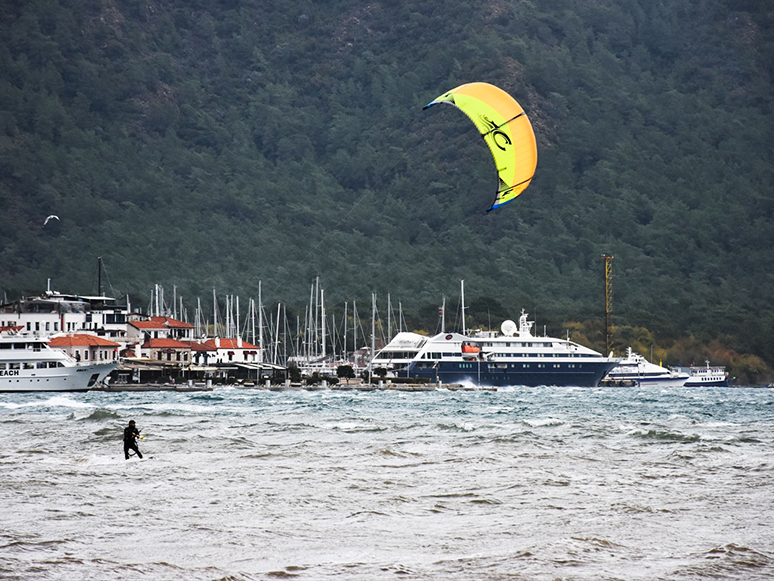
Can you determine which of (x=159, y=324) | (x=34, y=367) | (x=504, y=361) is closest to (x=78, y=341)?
(x=34, y=367)

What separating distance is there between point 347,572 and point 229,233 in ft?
574

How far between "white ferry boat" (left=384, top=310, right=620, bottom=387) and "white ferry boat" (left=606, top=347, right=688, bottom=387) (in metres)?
13.4

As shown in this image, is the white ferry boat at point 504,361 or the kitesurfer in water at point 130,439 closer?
the kitesurfer in water at point 130,439

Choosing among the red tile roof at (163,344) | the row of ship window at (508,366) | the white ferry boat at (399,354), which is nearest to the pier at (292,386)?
the row of ship window at (508,366)

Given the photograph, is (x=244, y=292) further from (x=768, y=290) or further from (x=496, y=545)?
(x=496, y=545)

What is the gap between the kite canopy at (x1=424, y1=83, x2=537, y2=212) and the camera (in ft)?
115

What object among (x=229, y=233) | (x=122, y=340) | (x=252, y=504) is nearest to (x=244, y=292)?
(x=229, y=233)

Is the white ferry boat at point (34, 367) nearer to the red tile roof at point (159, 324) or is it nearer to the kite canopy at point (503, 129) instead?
A: the red tile roof at point (159, 324)

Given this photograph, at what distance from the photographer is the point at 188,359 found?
89188 millimetres

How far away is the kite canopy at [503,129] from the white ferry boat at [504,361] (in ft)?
169

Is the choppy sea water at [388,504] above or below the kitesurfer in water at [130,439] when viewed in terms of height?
below

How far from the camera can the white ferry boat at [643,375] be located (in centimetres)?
10394

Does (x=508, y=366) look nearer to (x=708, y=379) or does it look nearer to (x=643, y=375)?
(x=643, y=375)

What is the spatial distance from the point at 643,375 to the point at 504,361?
75.8 ft
